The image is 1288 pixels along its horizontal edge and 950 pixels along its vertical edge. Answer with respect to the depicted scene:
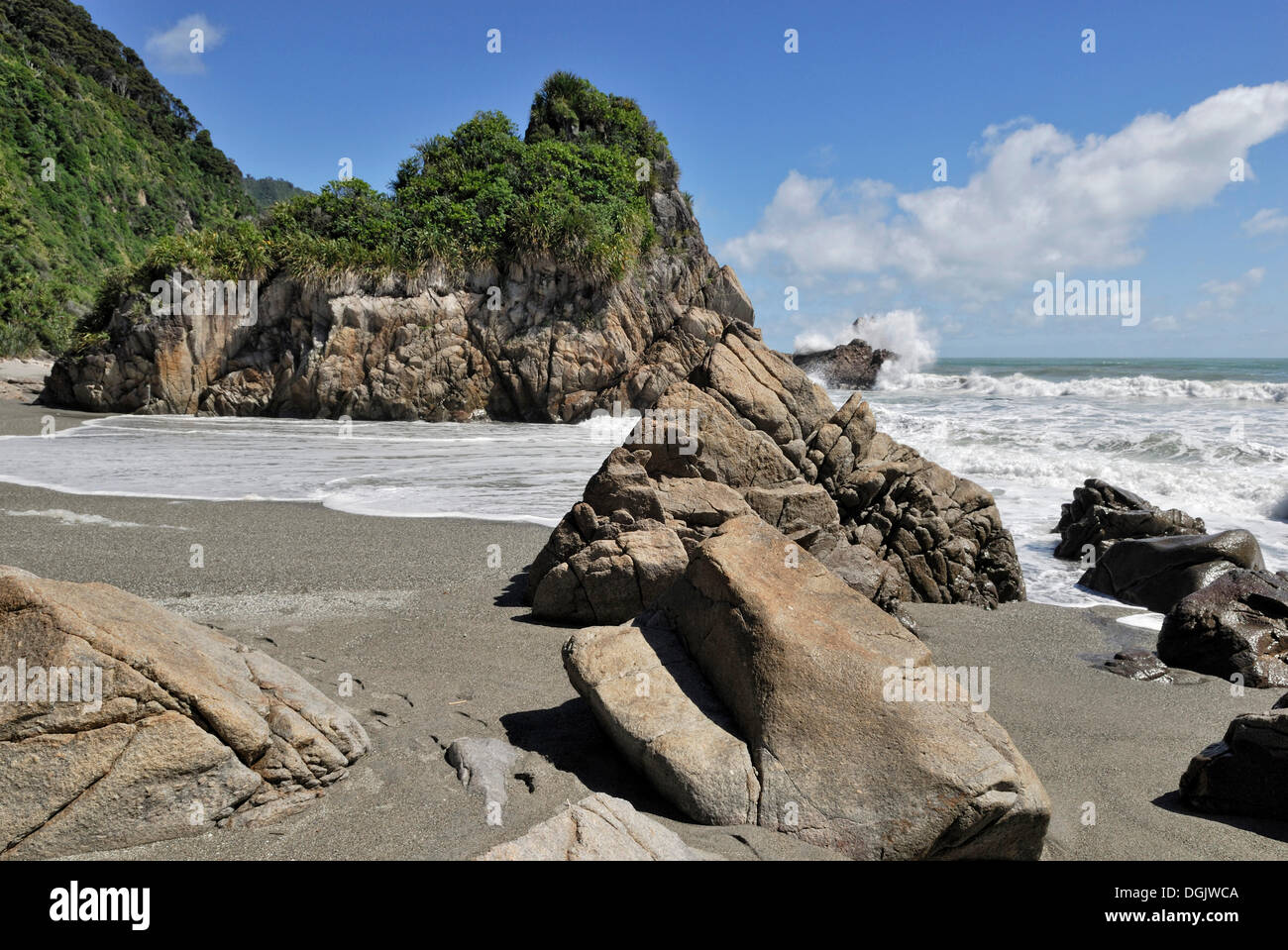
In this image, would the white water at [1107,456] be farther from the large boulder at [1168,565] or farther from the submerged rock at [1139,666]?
the submerged rock at [1139,666]

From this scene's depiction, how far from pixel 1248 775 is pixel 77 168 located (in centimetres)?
6747

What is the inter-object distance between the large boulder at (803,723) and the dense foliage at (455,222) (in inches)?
841

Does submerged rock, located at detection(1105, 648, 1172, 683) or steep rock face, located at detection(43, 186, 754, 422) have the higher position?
steep rock face, located at detection(43, 186, 754, 422)

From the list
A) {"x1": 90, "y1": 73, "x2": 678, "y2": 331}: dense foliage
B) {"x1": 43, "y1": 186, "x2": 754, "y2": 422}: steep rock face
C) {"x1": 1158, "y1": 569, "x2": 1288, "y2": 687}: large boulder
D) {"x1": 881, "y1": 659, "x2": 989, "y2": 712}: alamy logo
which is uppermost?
{"x1": 90, "y1": 73, "x2": 678, "y2": 331}: dense foliage

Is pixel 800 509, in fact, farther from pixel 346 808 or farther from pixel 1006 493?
pixel 1006 493

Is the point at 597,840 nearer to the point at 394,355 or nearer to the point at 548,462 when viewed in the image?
the point at 548,462

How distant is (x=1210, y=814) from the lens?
3.76 metres

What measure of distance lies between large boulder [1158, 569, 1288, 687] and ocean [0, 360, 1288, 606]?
5.35 ft

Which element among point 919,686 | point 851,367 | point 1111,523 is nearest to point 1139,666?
point 919,686

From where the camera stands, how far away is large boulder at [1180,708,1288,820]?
3.71m

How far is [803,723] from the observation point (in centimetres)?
349

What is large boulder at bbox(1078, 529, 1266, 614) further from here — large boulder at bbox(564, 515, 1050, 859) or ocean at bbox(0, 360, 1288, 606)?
large boulder at bbox(564, 515, 1050, 859)

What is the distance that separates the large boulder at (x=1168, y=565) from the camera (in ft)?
25.3

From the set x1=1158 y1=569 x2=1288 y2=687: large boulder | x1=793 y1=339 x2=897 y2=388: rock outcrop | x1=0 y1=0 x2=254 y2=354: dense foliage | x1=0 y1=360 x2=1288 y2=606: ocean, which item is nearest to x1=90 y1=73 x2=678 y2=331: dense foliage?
x1=0 y1=360 x2=1288 y2=606: ocean
